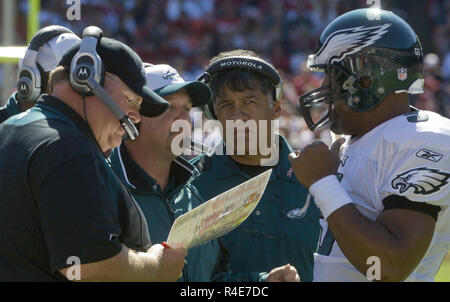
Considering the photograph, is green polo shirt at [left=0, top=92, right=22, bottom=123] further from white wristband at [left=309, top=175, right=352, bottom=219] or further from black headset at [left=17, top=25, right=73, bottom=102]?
white wristband at [left=309, top=175, right=352, bottom=219]

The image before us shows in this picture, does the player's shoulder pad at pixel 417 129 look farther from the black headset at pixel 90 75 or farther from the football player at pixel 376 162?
the black headset at pixel 90 75

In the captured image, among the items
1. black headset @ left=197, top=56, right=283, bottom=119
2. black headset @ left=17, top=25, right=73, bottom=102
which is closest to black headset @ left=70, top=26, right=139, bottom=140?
black headset @ left=17, top=25, right=73, bottom=102

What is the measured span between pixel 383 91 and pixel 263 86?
93 centimetres

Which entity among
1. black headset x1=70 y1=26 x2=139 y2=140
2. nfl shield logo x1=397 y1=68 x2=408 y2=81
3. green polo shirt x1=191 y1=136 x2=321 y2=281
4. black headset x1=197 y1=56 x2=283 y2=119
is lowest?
green polo shirt x1=191 y1=136 x2=321 y2=281

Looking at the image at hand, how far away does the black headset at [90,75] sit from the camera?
2.31 m

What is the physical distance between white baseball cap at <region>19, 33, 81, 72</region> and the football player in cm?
110

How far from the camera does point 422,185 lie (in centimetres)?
253

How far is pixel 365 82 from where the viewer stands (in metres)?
2.88

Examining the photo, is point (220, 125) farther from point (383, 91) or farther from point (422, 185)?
point (422, 185)

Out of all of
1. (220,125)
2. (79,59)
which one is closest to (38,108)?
(79,59)

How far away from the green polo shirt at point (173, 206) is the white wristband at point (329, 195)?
597 mm

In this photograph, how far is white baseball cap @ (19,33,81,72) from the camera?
334 cm

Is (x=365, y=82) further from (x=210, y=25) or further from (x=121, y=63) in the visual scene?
(x=210, y=25)

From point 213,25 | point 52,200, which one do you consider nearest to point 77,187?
point 52,200
